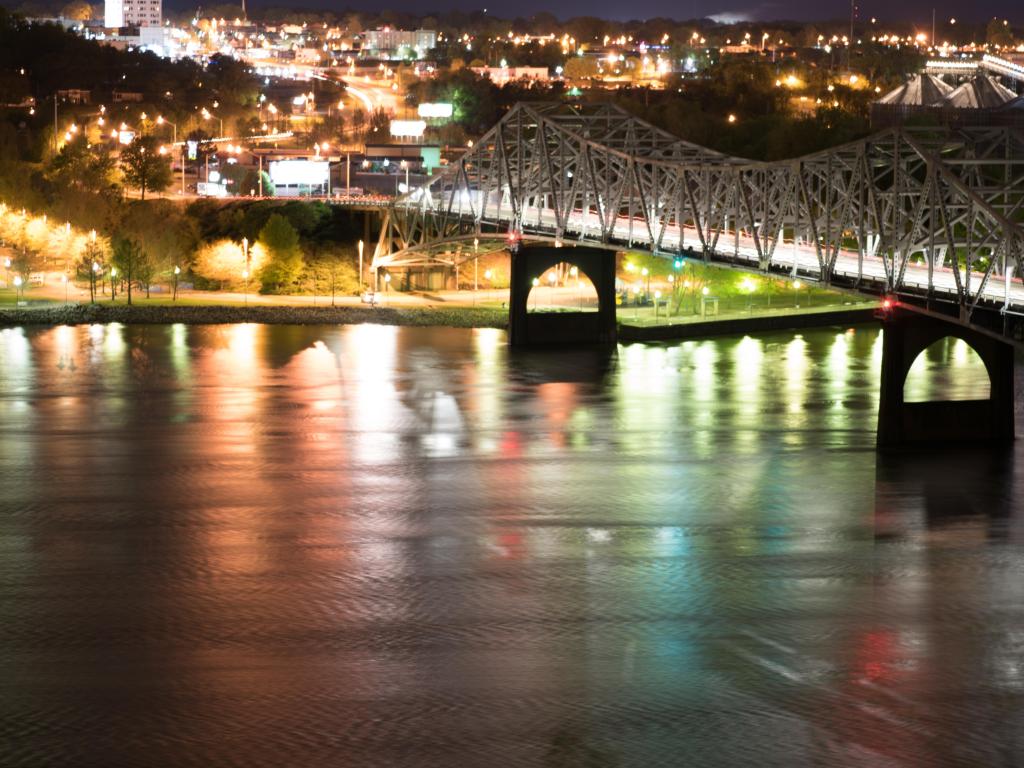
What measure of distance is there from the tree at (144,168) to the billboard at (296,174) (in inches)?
167

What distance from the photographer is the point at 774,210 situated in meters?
43.0

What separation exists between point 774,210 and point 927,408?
14861 millimetres

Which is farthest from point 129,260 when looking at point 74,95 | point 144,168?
point 74,95

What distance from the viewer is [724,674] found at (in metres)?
17.1

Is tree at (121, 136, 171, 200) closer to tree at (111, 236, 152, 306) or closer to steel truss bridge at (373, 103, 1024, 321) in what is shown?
steel truss bridge at (373, 103, 1024, 321)

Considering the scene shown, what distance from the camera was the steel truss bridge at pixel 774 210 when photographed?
1161 inches

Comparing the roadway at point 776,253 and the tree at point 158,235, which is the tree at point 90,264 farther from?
the roadway at point 776,253

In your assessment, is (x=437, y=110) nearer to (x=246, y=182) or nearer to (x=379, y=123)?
(x=379, y=123)

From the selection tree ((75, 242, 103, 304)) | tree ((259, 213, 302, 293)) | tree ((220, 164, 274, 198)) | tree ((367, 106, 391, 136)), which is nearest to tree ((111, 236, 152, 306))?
tree ((75, 242, 103, 304))

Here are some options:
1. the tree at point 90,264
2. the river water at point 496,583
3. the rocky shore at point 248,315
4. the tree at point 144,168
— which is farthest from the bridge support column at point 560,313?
the tree at point 144,168

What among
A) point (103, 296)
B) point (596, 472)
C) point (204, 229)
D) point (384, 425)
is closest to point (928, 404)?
point (596, 472)

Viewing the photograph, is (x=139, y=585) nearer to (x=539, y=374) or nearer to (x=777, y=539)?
(x=777, y=539)

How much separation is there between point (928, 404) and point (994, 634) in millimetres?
10935

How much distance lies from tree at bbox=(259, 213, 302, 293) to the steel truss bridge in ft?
8.79
